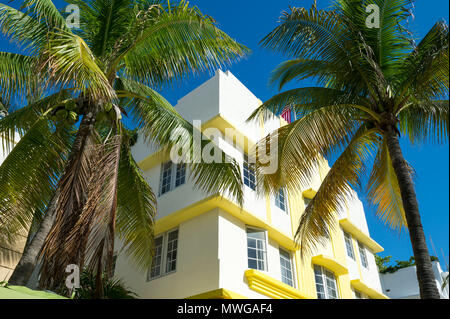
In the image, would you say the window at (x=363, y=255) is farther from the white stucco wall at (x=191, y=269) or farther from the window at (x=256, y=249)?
the white stucco wall at (x=191, y=269)

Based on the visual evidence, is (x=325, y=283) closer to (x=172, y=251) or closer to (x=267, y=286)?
(x=267, y=286)

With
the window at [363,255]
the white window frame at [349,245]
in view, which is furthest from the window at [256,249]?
the window at [363,255]

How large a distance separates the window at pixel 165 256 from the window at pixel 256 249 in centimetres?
245

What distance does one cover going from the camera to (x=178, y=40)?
9.28 metres

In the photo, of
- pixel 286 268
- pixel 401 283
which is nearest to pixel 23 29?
pixel 286 268

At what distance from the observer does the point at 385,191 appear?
11.3 metres

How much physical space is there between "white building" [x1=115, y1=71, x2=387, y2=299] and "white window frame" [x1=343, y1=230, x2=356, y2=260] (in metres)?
1.61

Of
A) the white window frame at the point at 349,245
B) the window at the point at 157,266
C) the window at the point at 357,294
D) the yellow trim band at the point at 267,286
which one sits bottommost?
the yellow trim band at the point at 267,286

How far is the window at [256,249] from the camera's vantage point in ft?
45.6

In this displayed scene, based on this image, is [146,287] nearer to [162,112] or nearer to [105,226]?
[162,112]

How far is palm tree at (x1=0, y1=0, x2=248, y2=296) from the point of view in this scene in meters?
7.31

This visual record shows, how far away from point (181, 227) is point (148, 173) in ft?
12.1
